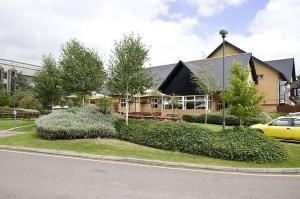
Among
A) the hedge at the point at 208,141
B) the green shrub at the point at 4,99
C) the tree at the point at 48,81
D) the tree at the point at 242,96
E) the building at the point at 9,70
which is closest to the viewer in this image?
the hedge at the point at 208,141

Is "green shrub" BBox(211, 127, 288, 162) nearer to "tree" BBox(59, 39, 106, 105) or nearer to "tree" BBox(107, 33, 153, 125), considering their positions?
"tree" BBox(107, 33, 153, 125)

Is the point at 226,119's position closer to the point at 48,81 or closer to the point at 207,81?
→ the point at 207,81

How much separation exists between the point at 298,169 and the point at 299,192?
354 cm

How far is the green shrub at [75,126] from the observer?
667 inches

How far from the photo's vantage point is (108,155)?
44.0 feet

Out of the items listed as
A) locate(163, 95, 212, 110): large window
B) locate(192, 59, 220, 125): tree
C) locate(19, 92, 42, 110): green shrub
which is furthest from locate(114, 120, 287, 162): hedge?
locate(19, 92, 42, 110): green shrub

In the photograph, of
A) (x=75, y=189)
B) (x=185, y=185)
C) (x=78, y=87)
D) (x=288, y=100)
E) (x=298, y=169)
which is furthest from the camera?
(x=288, y=100)

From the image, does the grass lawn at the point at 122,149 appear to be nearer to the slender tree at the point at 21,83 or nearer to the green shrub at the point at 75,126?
the green shrub at the point at 75,126

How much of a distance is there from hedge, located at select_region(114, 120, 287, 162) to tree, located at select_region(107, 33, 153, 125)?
354 cm

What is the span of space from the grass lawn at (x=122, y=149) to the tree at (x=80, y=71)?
18.4 ft

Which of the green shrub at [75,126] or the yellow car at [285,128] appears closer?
the green shrub at [75,126]

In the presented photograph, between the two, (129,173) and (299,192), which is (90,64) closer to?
(129,173)

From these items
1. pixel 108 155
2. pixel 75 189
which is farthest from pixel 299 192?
pixel 108 155

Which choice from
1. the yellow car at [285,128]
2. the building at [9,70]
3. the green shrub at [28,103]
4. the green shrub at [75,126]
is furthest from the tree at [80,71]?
the building at [9,70]
